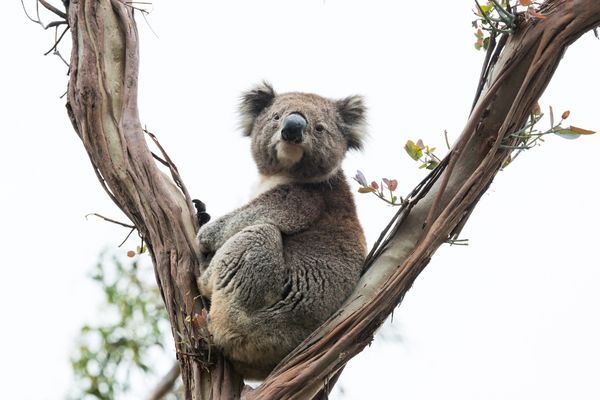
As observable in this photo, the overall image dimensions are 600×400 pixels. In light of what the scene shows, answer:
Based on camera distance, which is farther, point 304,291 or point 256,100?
point 256,100

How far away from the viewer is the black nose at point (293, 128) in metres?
4.30

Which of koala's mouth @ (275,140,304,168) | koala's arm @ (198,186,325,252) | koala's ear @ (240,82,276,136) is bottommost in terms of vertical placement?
koala's arm @ (198,186,325,252)

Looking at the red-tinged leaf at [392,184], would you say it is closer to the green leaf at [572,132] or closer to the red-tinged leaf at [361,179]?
the red-tinged leaf at [361,179]

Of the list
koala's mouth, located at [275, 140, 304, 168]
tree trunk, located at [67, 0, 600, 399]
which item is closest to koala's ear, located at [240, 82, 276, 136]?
koala's mouth, located at [275, 140, 304, 168]

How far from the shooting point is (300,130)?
4328mm

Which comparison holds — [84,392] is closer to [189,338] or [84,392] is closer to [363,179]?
[189,338]

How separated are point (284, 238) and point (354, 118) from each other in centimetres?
123

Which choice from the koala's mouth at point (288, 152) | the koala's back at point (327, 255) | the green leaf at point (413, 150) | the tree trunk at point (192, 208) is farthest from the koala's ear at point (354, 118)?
the green leaf at point (413, 150)

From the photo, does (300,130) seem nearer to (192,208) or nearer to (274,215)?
(274,215)

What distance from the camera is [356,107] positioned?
498 centimetres

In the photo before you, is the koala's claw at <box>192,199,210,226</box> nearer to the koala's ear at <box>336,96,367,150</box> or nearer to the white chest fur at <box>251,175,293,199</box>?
the white chest fur at <box>251,175,293,199</box>

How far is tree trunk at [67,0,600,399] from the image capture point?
2.81m

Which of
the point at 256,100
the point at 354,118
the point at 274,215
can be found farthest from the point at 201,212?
the point at 354,118

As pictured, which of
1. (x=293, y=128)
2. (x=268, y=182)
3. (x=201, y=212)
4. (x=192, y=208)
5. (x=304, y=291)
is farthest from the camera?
(x=268, y=182)
